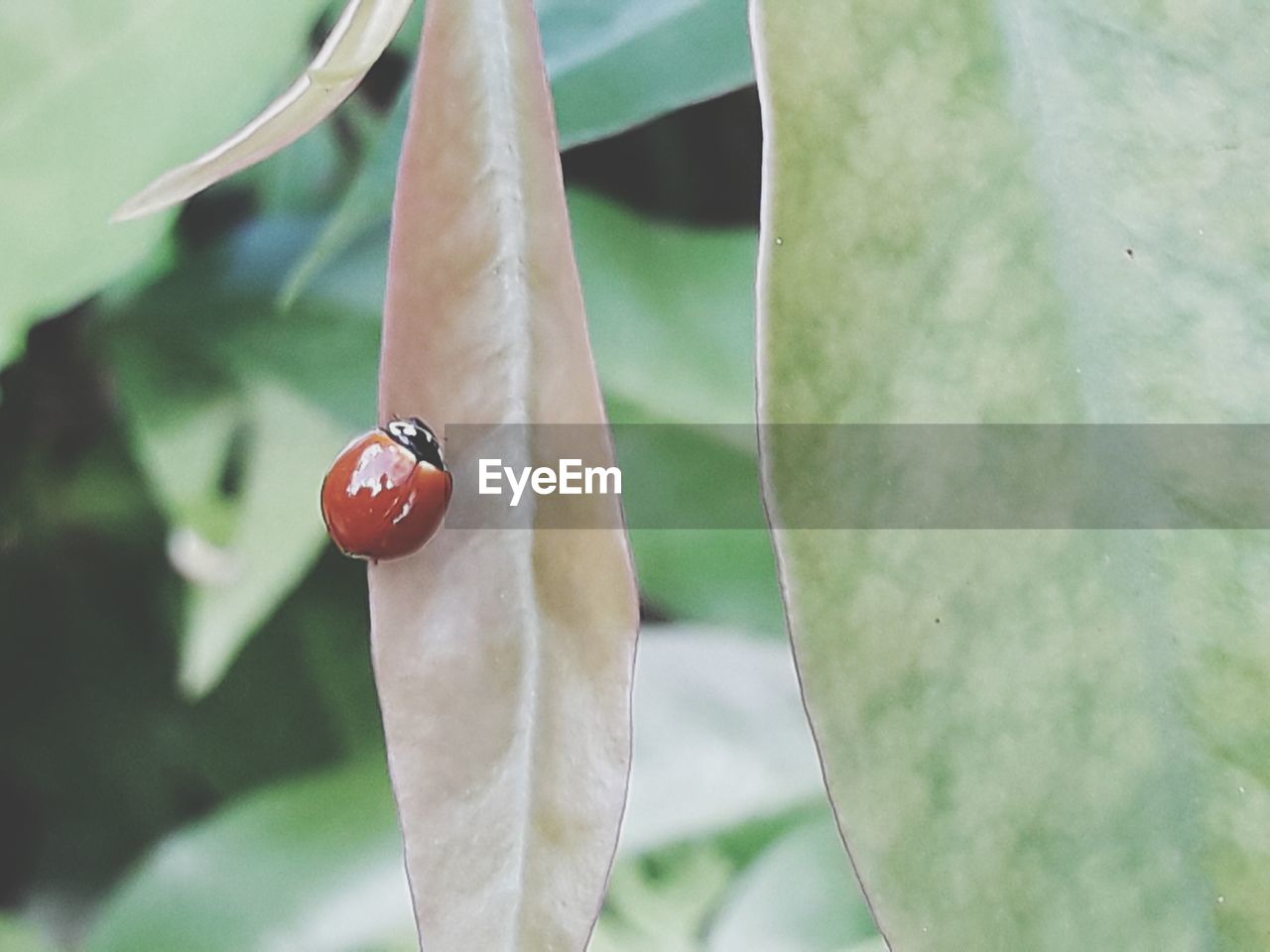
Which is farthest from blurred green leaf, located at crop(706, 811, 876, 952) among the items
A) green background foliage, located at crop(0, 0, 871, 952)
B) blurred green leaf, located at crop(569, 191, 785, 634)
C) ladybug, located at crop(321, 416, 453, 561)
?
ladybug, located at crop(321, 416, 453, 561)

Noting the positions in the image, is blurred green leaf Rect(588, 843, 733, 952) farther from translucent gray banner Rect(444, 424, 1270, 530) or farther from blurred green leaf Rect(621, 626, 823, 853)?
translucent gray banner Rect(444, 424, 1270, 530)

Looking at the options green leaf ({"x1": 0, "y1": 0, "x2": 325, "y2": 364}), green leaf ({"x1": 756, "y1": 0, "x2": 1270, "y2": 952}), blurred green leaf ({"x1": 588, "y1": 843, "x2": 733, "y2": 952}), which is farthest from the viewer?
blurred green leaf ({"x1": 588, "y1": 843, "x2": 733, "y2": 952})

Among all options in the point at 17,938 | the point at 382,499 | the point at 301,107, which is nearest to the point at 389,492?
the point at 382,499

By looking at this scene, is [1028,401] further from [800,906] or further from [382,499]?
[800,906]

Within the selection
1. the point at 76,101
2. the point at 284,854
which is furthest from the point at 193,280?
the point at 284,854

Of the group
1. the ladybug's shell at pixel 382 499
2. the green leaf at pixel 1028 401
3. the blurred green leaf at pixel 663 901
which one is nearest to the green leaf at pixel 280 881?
the blurred green leaf at pixel 663 901
